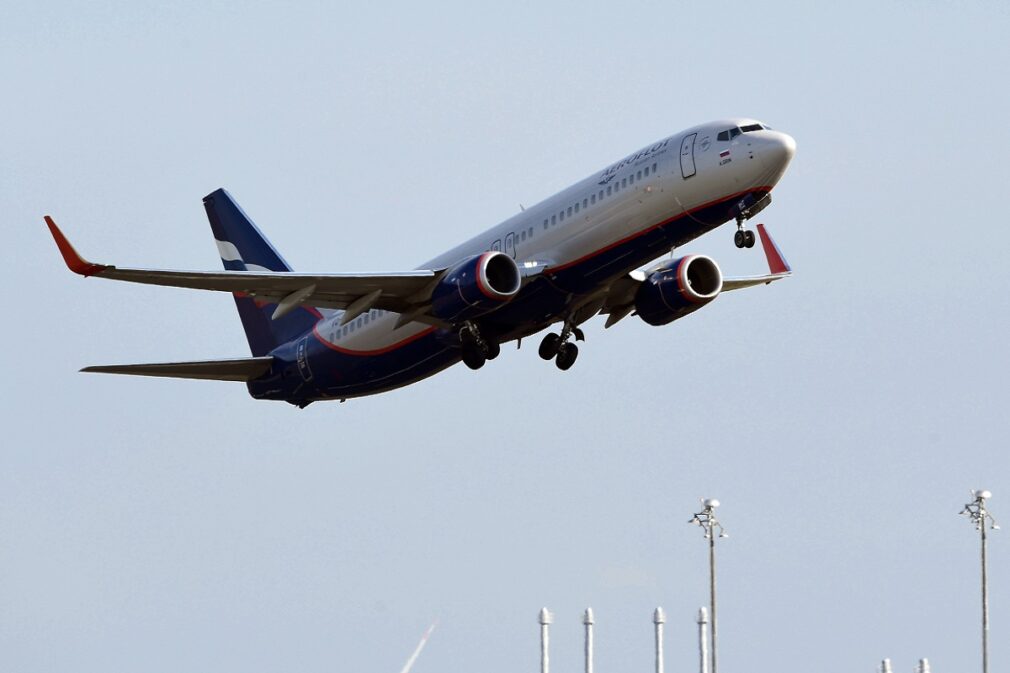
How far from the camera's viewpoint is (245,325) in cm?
7181

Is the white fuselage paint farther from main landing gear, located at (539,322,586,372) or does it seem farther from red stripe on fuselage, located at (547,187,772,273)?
main landing gear, located at (539,322,586,372)

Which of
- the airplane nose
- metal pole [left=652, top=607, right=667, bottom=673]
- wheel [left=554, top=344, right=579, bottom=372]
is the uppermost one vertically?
the airplane nose

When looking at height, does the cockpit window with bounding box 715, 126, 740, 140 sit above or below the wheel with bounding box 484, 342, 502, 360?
above

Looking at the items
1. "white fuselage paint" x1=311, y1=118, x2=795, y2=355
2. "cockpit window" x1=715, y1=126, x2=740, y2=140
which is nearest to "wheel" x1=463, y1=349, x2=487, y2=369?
"white fuselage paint" x1=311, y1=118, x2=795, y2=355

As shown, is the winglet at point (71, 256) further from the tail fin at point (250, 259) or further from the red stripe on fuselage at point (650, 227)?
the tail fin at point (250, 259)

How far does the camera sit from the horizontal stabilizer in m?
64.3

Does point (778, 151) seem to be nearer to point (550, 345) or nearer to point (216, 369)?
point (550, 345)

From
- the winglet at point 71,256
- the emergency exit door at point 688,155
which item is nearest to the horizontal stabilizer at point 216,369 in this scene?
the winglet at point 71,256

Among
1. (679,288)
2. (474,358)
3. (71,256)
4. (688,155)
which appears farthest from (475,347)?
(71,256)

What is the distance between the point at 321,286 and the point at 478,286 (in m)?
4.95

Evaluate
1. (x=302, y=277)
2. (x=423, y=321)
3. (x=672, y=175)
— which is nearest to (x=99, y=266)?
(x=302, y=277)

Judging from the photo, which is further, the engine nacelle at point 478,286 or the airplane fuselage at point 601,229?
the engine nacelle at point 478,286

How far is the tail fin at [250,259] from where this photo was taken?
6981 cm

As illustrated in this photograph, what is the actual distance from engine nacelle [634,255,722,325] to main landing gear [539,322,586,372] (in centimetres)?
228
